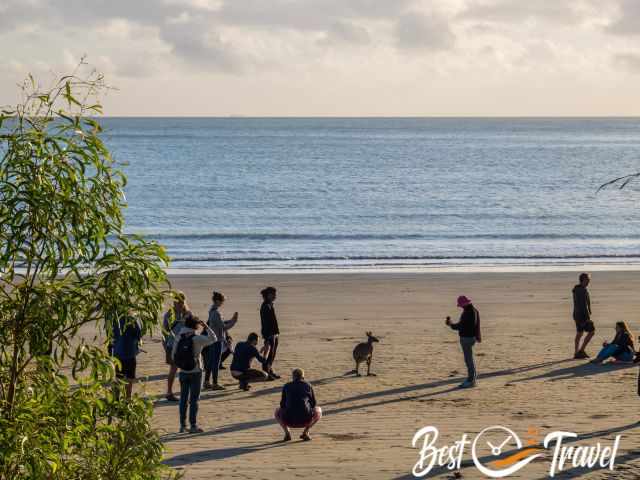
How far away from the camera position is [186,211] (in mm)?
58062

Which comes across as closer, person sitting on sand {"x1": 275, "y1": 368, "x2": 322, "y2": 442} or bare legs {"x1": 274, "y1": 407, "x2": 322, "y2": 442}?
person sitting on sand {"x1": 275, "y1": 368, "x2": 322, "y2": 442}

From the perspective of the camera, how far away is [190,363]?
12211mm

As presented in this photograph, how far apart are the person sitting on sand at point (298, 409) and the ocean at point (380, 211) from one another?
6585 millimetres

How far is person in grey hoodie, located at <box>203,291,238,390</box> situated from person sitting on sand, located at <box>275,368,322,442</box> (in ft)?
8.93

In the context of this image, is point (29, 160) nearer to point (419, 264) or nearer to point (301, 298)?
point (301, 298)

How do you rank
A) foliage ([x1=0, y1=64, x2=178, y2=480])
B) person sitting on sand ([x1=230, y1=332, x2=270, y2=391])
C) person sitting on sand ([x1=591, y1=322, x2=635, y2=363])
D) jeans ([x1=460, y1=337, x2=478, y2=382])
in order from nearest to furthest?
1. foliage ([x1=0, y1=64, x2=178, y2=480])
2. person sitting on sand ([x1=230, y1=332, x2=270, y2=391])
3. jeans ([x1=460, y1=337, x2=478, y2=382])
4. person sitting on sand ([x1=591, y1=322, x2=635, y2=363])

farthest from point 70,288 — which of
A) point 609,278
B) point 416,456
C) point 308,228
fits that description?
point 308,228

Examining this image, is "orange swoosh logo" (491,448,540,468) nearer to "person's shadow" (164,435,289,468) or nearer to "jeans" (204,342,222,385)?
"person's shadow" (164,435,289,468)

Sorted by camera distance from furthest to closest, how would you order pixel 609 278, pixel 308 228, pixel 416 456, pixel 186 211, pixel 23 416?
pixel 186 211 < pixel 308 228 < pixel 609 278 < pixel 416 456 < pixel 23 416

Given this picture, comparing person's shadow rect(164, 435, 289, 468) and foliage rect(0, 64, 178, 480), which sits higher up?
foliage rect(0, 64, 178, 480)

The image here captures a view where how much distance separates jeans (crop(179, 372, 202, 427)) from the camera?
12.3 meters

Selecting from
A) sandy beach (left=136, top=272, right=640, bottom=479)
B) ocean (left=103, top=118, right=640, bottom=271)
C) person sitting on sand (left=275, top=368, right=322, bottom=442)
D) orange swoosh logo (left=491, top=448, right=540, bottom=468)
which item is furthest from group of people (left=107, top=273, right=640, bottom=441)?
ocean (left=103, top=118, right=640, bottom=271)

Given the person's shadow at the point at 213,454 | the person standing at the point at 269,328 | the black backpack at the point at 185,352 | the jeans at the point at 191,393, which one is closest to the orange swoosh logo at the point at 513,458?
the person's shadow at the point at 213,454

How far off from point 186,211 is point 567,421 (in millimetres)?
47065
